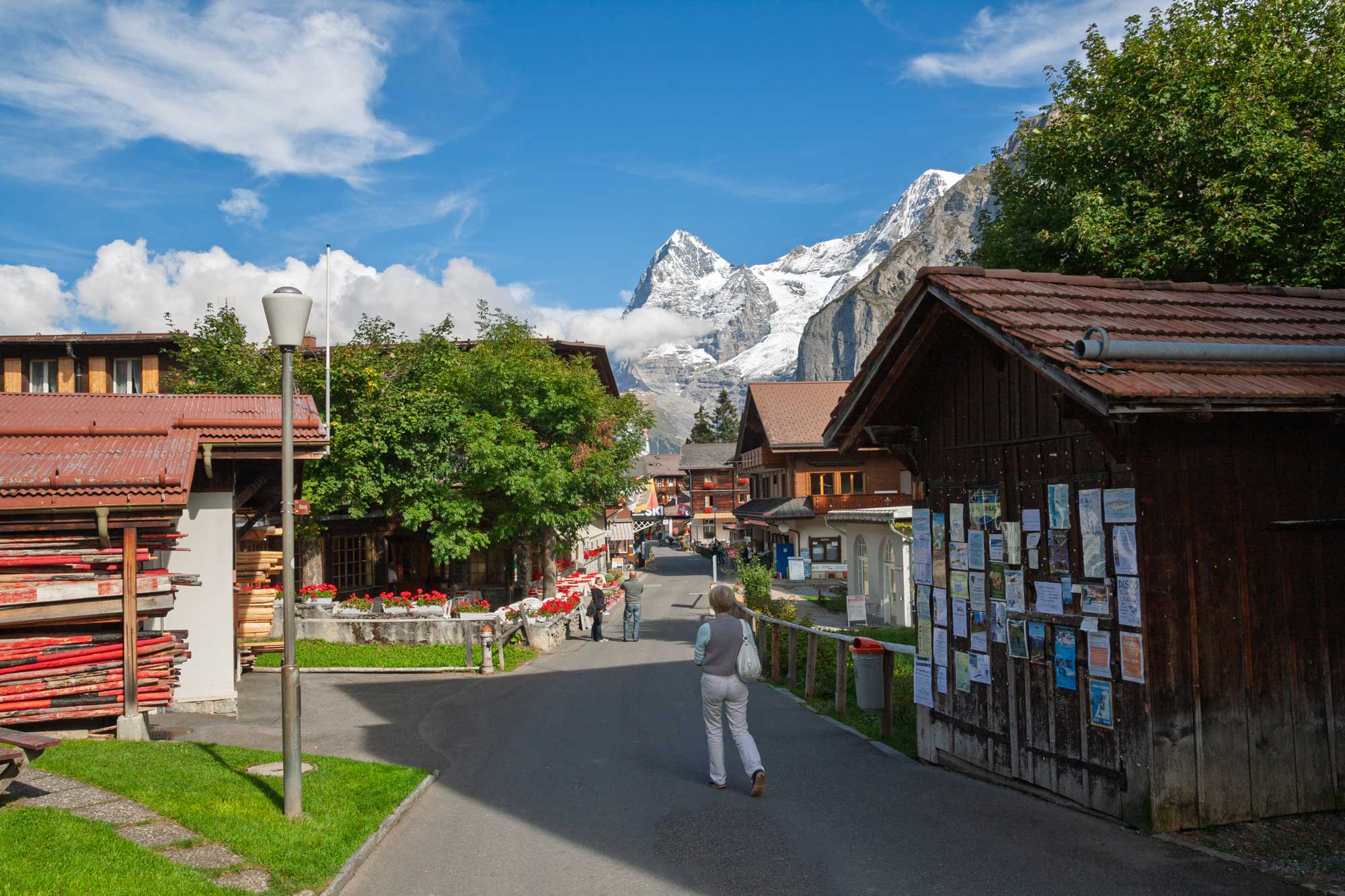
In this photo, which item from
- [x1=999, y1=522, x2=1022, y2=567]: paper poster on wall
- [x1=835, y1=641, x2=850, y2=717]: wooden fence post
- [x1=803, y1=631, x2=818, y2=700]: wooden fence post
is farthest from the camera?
[x1=803, y1=631, x2=818, y2=700]: wooden fence post

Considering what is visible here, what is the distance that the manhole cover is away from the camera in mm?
8820

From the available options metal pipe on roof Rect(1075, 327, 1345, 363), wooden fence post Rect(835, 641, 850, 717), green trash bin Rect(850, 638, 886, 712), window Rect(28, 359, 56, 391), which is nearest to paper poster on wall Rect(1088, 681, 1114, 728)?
metal pipe on roof Rect(1075, 327, 1345, 363)

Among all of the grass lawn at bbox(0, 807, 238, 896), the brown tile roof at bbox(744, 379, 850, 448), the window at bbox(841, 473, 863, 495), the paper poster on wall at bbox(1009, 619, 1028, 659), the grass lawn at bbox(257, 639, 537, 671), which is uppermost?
the brown tile roof at bbox(744, 379, 850, 448)

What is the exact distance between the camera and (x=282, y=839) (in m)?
6.72

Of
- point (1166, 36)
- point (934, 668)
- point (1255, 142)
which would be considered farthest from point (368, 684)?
point (1166, 36)

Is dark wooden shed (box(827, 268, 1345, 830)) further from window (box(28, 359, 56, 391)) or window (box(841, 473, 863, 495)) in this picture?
window (box(28, 359, 56, 391))

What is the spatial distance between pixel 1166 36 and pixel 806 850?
17209 millimetres

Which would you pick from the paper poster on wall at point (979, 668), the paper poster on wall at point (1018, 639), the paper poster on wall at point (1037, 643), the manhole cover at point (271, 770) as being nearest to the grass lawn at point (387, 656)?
the manhole cover at point (271, 770)

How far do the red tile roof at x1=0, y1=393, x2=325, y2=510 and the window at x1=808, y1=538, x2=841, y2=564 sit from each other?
107 feet

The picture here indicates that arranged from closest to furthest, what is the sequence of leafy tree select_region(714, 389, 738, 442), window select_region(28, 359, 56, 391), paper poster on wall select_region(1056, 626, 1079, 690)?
paper poster on wall select_region(1056, 626, 1079, 690) < window select_region(28, 359, 56, 391) < leafy tree select_region(714, 389, 738, 442)

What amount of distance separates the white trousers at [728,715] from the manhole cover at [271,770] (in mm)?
3893

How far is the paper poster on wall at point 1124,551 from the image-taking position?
6.53m

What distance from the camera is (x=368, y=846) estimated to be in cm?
695

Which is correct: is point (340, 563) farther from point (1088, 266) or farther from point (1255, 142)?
point (1255, 142)
